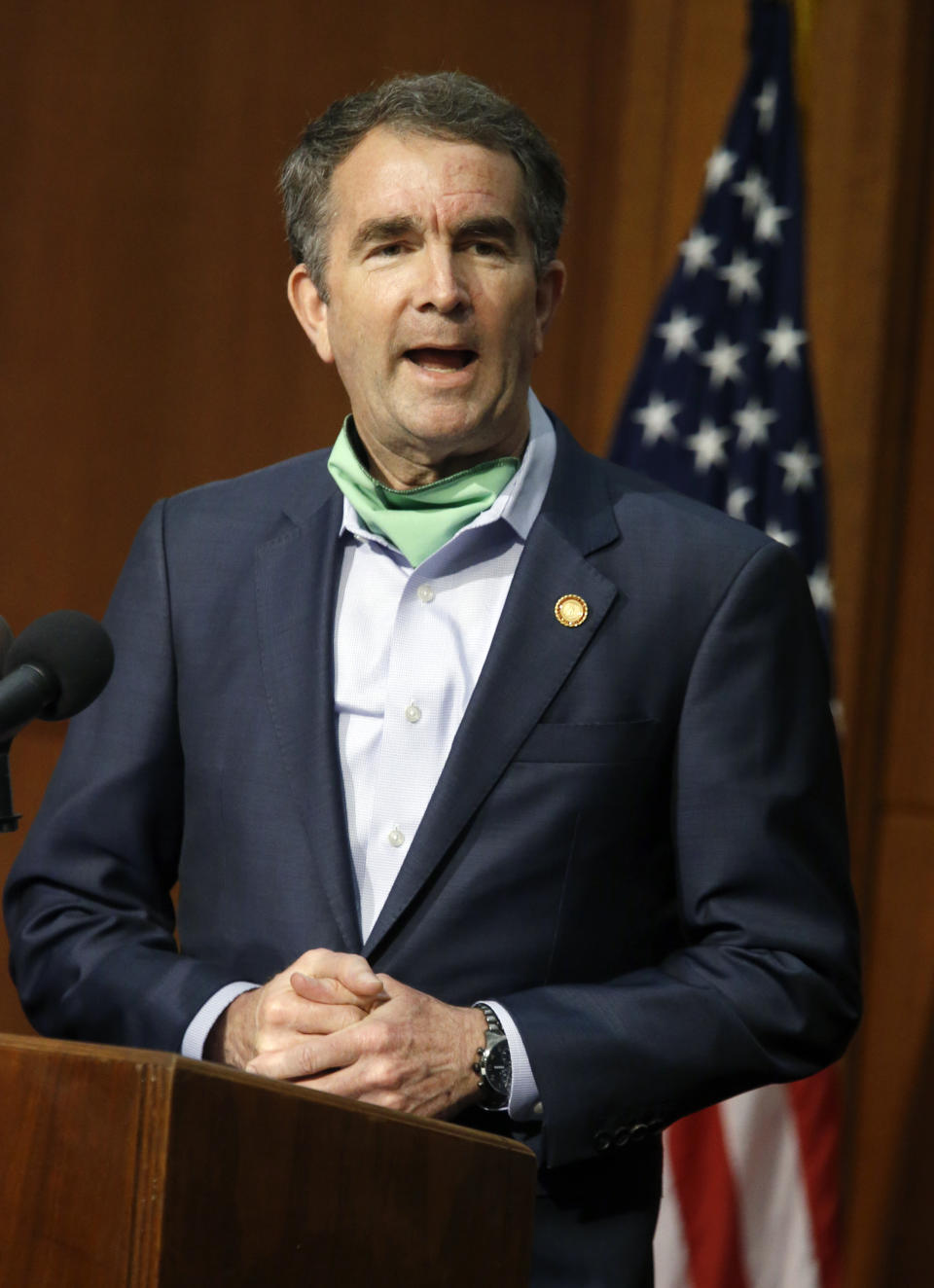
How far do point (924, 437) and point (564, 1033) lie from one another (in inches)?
85.5

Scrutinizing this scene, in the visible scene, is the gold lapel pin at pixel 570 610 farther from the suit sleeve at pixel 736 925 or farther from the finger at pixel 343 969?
the finger at pixel 343 969

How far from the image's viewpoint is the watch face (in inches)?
63.1

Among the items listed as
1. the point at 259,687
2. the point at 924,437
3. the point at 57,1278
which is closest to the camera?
the point at 57,1278

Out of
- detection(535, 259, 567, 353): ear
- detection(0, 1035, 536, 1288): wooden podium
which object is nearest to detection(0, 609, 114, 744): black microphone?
detection(0, 1035, 536, 1288): wooden podium

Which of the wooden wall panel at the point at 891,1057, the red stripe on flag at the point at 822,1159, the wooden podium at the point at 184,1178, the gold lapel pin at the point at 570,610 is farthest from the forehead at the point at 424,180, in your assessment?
the wooden wall panel at the point at 891,1057

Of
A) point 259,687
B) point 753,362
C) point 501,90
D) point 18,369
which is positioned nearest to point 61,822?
point 259,687

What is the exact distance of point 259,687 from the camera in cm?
189

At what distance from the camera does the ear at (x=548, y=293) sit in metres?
2.09

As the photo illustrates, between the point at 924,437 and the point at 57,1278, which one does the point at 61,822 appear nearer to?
the point at 57,1278

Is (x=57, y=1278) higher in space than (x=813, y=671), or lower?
lower

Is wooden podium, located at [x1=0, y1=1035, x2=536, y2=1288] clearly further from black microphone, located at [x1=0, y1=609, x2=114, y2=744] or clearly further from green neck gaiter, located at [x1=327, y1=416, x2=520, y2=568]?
green neck gaiter, located at [x1=327, y1=416, x2=520, y2=568]

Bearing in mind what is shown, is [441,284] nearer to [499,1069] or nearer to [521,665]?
[521,665]

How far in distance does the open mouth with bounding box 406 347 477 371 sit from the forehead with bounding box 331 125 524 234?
0.52 ft

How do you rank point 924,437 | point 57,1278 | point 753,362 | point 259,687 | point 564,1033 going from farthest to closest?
point 924,437 → point 753,362 → point 259,687 → point 564,1033 → point 57,1278
